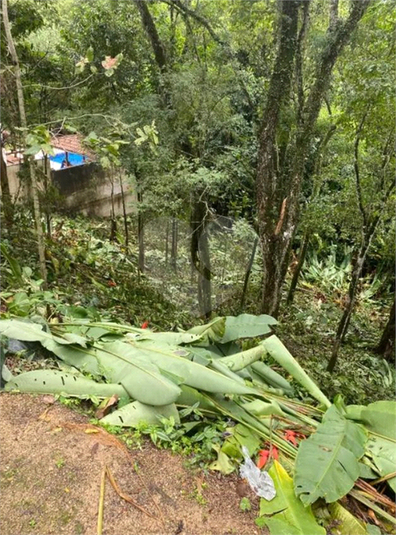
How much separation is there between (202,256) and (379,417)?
363 centimetres

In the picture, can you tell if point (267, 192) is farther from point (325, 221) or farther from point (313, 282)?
point (313, 282)

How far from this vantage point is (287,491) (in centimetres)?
150

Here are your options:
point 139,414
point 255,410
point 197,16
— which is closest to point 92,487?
point 139,414

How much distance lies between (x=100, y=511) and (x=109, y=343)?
101 cm

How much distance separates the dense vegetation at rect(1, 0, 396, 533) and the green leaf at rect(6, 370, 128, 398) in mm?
1040

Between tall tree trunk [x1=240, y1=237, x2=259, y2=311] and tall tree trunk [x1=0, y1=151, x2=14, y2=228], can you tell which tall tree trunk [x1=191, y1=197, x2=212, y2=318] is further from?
tall tree trunk [x1=0, y1=151, x2=14, y2=228]

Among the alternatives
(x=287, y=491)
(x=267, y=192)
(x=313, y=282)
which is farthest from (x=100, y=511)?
(x=313, y=282)

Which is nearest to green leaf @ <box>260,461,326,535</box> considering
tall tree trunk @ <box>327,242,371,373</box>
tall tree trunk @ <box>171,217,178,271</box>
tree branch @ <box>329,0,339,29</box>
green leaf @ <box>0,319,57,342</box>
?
green leaf @ <box>0,319,57,342</box>

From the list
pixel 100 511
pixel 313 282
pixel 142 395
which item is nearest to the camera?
pixel 100 511

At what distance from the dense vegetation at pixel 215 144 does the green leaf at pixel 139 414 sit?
1.31 meters

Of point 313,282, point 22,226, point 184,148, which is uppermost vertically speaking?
point 184,148

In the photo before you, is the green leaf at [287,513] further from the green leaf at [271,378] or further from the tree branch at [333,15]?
the tree branch at [333,15]

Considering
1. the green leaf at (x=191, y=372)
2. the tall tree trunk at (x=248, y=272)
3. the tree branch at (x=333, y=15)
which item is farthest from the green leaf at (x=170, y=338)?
the tree branch at (x=333, y=15)

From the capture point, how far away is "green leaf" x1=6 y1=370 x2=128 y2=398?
187 cm
